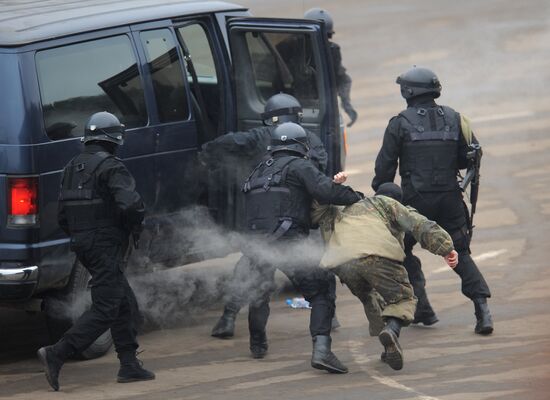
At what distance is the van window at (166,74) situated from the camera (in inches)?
410

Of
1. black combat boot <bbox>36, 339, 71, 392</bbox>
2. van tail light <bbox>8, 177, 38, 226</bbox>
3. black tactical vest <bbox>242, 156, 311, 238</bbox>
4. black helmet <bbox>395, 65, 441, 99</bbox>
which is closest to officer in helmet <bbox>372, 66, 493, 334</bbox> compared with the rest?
black helmet <bbox>395, 65, 441, 99</bbox>

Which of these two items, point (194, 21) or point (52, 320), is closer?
point (52, 320)

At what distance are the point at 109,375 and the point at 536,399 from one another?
9.06ft

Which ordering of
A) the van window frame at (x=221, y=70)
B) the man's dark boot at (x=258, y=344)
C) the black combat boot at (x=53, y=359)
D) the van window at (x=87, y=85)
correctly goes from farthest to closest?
the van window frame at (x=221, y=70)
the man's dark boot at (x=258, y=344)
the van window at (x=87, y=85)
the black combat boot at (x=53, y=359)

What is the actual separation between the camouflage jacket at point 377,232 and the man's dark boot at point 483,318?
1170mm

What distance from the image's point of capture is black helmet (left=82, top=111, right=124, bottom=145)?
9.06 metres

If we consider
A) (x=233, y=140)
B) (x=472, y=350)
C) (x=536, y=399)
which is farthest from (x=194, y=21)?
(x=536, y=399)

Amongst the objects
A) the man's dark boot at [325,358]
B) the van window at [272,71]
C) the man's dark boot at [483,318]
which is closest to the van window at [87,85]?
the van window at [272,71]

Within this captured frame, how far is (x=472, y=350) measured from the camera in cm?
988

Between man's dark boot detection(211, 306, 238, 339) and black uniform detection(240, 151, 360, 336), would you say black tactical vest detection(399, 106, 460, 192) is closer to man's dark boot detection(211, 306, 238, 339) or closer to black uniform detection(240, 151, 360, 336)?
black uniform detection(240, 151, 360, 336)

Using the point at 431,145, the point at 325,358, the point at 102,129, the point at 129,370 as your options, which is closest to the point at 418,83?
the point at 431,145

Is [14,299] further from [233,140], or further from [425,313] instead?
[425,313]

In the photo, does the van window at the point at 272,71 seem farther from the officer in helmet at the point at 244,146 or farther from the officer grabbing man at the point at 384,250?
the officer grabbing man at the point at 384,250

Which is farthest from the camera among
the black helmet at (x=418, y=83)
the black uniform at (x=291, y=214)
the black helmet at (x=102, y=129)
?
the black helmet at (x=418, y=83)
